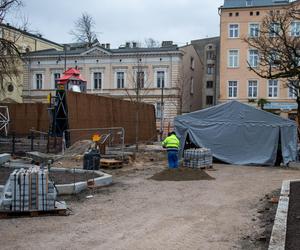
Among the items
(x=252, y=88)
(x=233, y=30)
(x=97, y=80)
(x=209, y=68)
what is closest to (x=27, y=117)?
(x=97, y=80)

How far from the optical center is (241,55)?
5803 cm

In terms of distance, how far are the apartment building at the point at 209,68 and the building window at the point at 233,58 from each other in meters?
11.1

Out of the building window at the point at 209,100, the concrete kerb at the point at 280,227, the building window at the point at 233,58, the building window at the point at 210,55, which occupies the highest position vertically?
the building window at the point at 210,55

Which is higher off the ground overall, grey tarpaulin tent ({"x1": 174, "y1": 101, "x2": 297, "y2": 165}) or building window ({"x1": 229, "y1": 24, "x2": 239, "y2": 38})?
building window ({"x1": 229, "y1": 24, "x2": 239, "y2": 38})

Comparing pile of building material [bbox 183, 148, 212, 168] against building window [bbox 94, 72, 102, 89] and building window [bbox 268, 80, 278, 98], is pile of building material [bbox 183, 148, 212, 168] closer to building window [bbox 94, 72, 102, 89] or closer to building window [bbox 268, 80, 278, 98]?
building window [bbox 268, 80, 278, 98]

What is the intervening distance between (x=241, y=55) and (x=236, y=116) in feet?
116

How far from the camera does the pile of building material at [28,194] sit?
975 centimetres

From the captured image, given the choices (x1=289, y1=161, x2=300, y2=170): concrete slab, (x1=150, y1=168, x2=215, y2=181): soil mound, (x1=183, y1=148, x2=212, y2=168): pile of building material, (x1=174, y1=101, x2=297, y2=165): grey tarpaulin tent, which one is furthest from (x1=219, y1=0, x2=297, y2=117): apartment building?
(x1=150, y1=168, x2=215, y2=181): soil mound

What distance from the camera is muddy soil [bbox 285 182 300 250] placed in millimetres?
7164

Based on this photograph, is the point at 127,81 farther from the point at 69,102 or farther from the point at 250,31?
the point at 69,102

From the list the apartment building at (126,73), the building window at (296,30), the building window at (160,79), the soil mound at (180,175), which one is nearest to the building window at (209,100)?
the apartment building at (126,73)

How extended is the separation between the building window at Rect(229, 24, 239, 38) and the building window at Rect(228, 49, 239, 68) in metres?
1.78

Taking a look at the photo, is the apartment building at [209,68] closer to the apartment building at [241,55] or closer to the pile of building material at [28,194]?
the apartment building at [241,55]

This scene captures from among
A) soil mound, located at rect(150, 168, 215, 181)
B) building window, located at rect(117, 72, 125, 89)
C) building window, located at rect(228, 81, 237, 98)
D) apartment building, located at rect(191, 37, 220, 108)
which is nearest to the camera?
soil mound, located at rect(150, 168, 215, 181)
